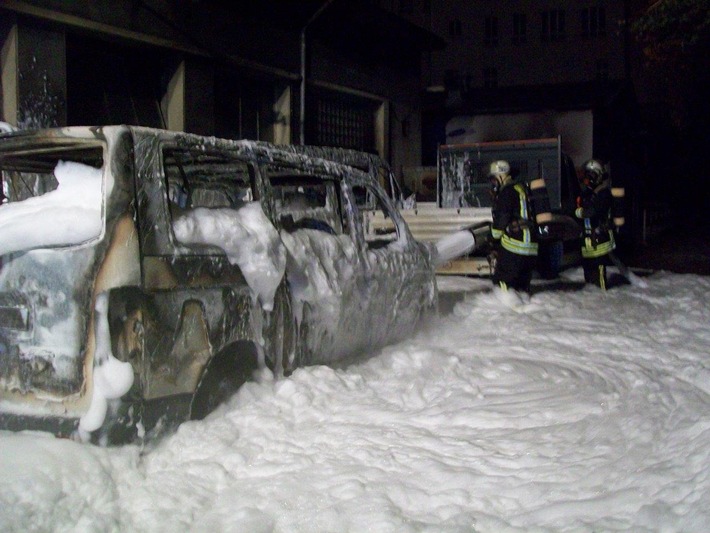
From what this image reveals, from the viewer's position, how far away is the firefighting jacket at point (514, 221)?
8.76 m

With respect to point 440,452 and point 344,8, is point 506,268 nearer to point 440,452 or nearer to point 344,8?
point 440,452

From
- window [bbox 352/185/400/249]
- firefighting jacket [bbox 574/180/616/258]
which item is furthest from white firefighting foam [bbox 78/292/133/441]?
firefighting jacket [bbox 574/180/616/258]

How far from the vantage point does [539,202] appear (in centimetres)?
991

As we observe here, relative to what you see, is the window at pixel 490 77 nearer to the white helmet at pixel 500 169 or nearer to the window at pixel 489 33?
the window at pixel 489 33

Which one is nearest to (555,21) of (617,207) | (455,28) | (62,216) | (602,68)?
(602,68)

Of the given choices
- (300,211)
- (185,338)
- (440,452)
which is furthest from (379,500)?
(300,211)

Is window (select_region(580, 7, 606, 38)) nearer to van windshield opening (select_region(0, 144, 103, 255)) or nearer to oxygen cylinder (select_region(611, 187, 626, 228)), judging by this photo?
oxygen cylinder (select_region(611, 187, 626, 228))

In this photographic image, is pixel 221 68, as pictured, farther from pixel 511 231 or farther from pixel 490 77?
pixel 490 77

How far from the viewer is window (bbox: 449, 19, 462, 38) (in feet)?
160

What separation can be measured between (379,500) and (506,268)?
5918 mm

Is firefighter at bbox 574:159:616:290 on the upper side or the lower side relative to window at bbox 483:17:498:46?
lower

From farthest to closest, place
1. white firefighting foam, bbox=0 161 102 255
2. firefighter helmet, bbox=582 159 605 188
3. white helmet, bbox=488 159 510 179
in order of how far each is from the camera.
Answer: firefighter helmet, bbox=582 159 605 188, white helmet, bbox=488 159 510 179, white firefighting foam, bbox=0 161 102 255

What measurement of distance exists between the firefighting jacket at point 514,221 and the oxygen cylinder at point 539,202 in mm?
263

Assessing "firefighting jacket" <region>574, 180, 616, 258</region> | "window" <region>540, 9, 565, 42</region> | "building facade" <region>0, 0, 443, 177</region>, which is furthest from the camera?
"window" <region>540, 9, 565, 42</region>
